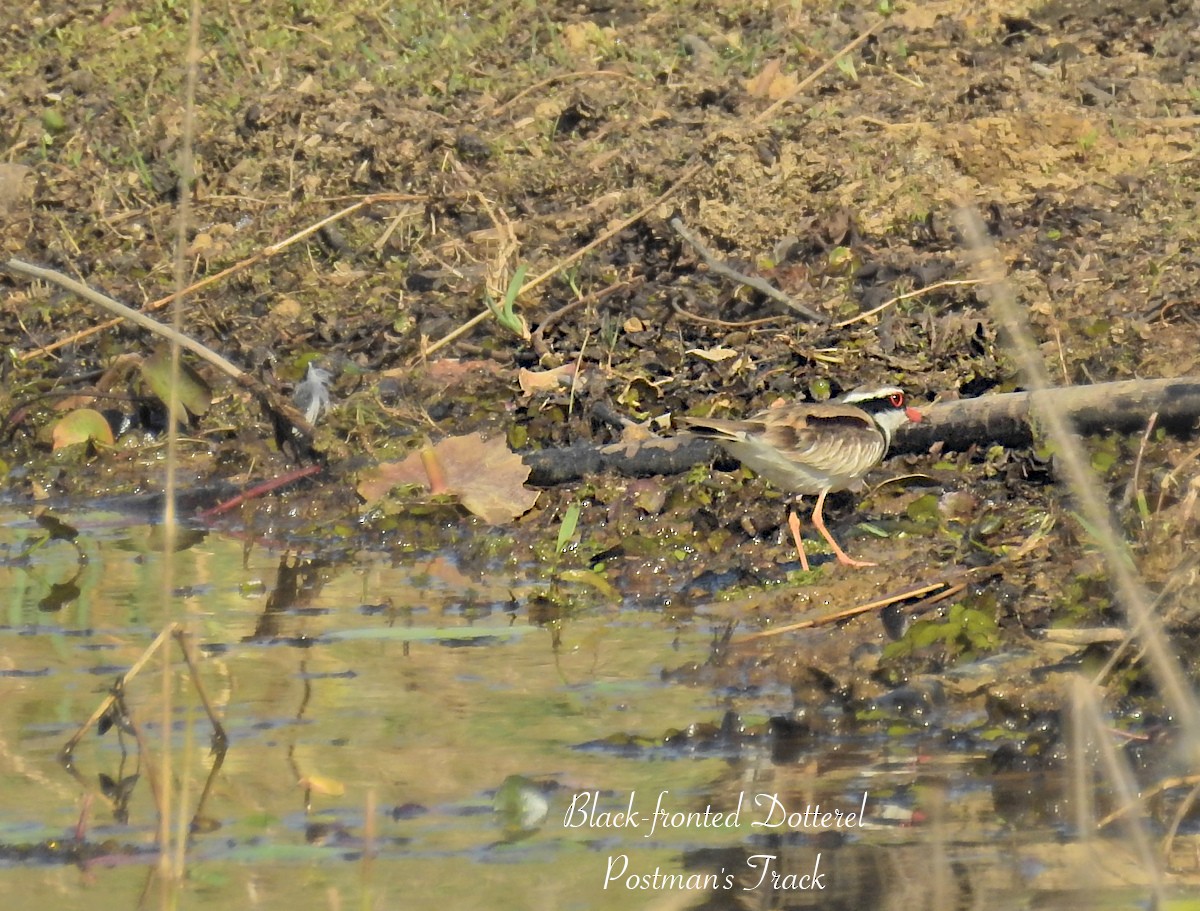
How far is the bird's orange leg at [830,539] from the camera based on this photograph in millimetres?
6631

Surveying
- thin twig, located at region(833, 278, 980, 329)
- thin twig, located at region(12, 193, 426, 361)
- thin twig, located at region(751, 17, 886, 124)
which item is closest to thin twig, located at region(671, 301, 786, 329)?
thin twig, located at region(833, 278, 980, 329)

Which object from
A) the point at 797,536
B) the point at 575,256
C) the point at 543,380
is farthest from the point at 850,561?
the point at 575,256

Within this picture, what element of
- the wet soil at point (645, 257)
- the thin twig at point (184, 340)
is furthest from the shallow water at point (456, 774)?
the thin twig at point (184, 340)

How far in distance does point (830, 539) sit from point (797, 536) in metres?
0.15

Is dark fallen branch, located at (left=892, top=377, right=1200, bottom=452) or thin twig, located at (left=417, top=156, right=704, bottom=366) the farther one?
thin twig, located at (left=417, top=156, right=704, bottom=366)

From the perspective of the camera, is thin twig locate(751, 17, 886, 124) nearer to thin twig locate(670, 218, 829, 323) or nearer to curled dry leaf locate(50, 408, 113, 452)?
thin twig locate(670, 218, 829, 323)

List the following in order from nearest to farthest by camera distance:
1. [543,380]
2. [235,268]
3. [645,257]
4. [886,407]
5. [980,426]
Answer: [980,426] → [886,407] → [543,380] → [235,268] → [645,257]

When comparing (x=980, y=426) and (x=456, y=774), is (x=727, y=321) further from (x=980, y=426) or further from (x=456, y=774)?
(x=456, y=774)

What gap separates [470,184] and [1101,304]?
3.71m

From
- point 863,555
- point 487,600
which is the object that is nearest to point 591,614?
point 487,600

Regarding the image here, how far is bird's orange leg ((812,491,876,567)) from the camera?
6.63 meters

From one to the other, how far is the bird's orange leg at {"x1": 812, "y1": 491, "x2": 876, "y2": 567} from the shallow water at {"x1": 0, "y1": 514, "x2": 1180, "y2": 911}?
0.57 m

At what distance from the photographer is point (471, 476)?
776 centimetres

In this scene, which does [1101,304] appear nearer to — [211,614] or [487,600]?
[487,600]
